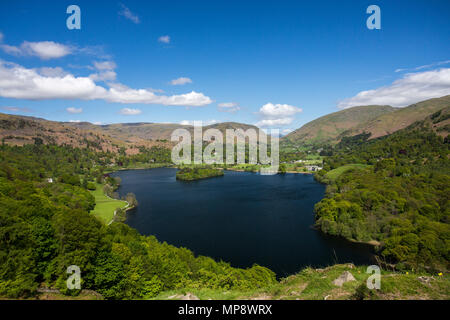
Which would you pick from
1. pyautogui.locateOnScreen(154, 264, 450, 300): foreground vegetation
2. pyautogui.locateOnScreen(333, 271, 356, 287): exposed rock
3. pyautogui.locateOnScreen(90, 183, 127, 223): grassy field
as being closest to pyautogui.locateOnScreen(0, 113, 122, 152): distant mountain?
pyautogui.locateOnScreen(90, 183, 127, 223): grassy field

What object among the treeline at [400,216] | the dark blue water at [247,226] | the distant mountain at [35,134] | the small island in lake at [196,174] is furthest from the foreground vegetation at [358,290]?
the distant mountain at [35,134]

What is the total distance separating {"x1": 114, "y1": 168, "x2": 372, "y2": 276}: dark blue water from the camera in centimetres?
3475

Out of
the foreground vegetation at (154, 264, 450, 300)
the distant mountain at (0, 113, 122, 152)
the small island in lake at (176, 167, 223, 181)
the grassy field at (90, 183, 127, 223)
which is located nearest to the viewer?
the foreground vegetation at (154, 264, 450, 300)

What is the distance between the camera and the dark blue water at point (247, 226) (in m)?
34.8

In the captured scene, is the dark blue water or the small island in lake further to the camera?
the small island in lake

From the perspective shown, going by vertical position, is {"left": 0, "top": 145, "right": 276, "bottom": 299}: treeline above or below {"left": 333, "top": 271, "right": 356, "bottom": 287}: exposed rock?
below

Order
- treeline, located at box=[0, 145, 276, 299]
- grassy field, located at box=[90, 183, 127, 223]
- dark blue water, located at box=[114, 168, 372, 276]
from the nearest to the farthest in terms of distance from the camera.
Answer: treeline, located at box=[0, 145, 276, 299] < dark blue water, located at box=[114, 168, 372, 276] < grassy field, located at box=[90, 183, 127, 223]

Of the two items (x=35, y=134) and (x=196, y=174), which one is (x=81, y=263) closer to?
(x=196, y=174)

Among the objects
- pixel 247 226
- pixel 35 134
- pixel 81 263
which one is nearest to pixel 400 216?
pixel 247 226

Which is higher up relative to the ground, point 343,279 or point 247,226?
point 343,279

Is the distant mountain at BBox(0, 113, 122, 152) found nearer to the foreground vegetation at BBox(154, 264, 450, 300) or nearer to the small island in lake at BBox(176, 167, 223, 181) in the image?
the small island in lake at BBox(176, 167, 223, 181)

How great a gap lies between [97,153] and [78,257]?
181 metres

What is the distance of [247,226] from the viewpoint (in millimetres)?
47469
